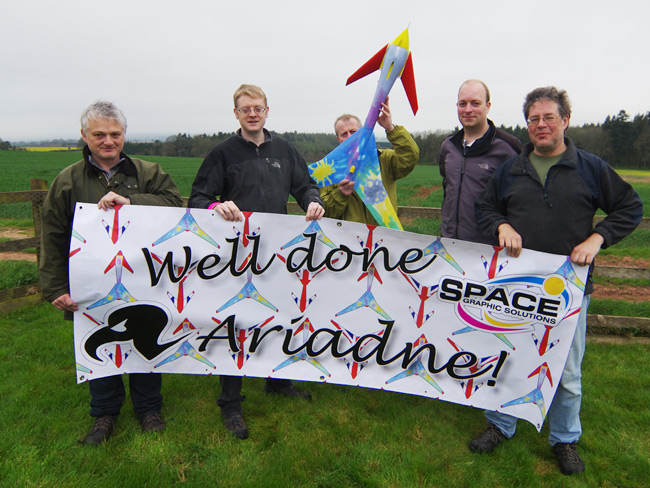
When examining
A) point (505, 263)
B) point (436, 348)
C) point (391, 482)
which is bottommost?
point (391, 482)

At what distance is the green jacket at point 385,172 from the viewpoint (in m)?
3.83

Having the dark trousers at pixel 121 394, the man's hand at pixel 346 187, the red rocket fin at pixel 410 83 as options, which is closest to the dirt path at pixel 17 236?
the dark trousers at pixel 121 394

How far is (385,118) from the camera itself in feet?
12.1

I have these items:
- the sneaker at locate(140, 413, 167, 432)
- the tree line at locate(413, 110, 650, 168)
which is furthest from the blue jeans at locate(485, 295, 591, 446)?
the tree line at locate(413, 110, 650, 168)

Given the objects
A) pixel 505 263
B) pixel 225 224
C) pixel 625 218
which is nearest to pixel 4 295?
pixel 225 224

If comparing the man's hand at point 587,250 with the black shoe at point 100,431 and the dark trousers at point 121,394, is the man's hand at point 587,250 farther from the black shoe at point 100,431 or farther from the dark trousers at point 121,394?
the black shoe at point 100,431

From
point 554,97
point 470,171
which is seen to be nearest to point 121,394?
point 470,171

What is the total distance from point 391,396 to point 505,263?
169cm

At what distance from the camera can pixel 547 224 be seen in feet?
9.62

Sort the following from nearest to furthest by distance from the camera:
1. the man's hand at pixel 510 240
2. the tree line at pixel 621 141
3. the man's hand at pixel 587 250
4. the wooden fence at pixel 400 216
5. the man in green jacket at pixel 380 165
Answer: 1. the man's hand at pixel 587 250
2. the man's hand at pixel 510 240
3. the man in green jacket at pixel 380 165
4. the wooden fence at pixel 400 216
5. the tree line at pixel 621 141

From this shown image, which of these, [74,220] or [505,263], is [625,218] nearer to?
[505,263]

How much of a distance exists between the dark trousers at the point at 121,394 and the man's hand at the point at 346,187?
219 cm

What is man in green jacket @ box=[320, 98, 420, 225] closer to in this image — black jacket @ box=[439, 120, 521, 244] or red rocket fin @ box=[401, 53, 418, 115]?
red rocket fin @ box=[401, 53, 418, 115]

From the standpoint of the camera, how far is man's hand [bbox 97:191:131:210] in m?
2.96
